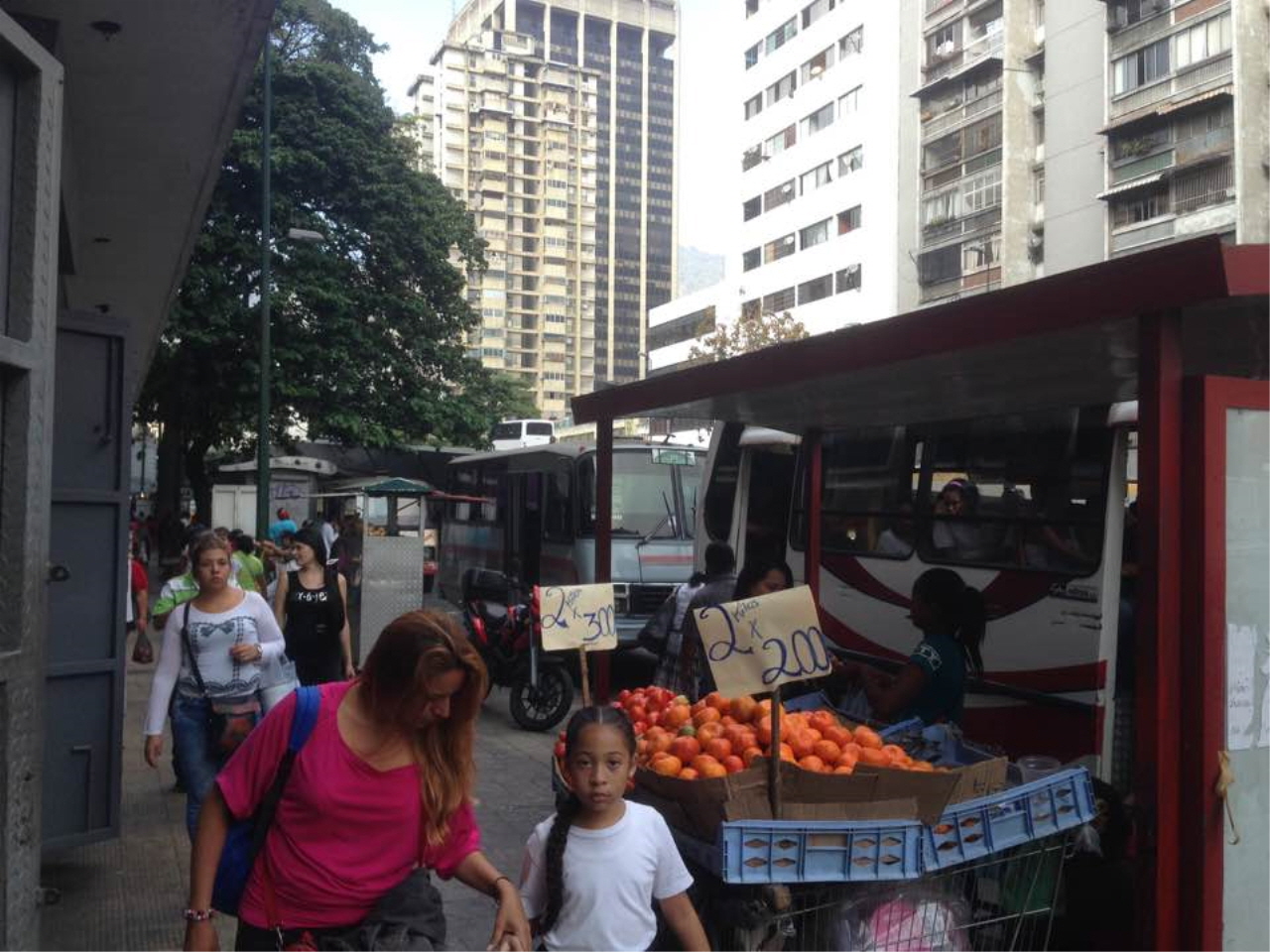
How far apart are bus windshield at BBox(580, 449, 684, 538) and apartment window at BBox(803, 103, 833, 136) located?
5001 cm

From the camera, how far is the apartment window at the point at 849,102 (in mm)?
59031

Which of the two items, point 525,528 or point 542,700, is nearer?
point 542,700

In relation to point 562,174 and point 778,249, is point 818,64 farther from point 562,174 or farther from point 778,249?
point 562,174

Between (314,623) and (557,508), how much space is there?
26.4 feet

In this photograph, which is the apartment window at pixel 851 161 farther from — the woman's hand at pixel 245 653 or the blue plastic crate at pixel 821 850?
the blue plastic crate at pixel 821 850

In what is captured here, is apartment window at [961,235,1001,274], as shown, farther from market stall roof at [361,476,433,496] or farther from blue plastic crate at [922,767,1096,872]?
blue plastic crate at [922,767,1096,872]

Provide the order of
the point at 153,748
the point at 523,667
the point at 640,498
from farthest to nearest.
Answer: the point at 640,498 → the point at 523,667 → the point at 153,748

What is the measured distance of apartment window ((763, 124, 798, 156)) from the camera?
64.8 metres

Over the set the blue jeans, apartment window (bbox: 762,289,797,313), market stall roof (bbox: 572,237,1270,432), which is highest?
apartment window (bbox: 762,289,797,313)

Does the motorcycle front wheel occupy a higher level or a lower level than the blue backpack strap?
lower

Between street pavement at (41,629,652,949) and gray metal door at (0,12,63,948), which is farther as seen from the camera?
street pavement at (41,629,652,949)

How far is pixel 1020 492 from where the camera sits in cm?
819

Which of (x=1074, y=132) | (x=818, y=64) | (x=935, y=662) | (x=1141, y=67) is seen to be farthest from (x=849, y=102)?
(x=935, y=662)

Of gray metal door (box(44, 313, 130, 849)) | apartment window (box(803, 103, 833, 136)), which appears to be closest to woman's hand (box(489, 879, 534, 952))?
gray metal door (box(44, 313, 130, 849))
